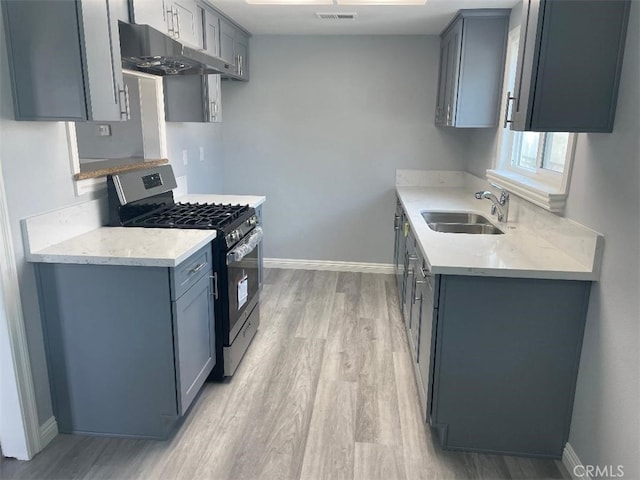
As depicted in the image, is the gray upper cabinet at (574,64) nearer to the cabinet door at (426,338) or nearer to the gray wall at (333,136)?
the cabinet door at (426,338)

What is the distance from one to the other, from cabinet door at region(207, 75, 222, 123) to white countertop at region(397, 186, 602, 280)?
5.76 ft

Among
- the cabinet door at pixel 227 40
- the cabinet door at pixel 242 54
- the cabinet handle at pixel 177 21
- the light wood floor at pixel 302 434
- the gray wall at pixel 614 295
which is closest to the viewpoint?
the gray wall at pixel 614 295

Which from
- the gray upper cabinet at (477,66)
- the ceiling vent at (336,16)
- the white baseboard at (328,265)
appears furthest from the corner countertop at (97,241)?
the white baseboard at (328,265)

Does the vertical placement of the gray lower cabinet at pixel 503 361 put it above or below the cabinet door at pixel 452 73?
below

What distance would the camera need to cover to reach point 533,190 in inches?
96.9

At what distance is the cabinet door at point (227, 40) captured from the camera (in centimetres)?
372

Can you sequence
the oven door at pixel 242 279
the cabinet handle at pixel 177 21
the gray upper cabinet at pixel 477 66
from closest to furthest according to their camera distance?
1. the oven door at pixel 242 279
2. the cabinet handle at pixel 177 21
3. the gray upper cabinet at pixel 477 66

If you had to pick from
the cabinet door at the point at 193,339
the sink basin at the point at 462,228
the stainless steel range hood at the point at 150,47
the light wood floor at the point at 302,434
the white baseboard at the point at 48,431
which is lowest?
the light wood floor at the point at 302,434

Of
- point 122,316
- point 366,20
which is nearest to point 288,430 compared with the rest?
point 122,316

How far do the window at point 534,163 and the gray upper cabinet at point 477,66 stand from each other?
0.35 ft

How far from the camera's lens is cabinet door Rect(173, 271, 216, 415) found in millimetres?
2205

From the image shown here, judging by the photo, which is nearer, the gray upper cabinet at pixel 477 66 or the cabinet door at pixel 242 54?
the gray upper cabinet at pixel 477 66

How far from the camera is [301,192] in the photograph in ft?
15.9

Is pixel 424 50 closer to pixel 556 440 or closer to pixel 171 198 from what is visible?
pixel 171 198
